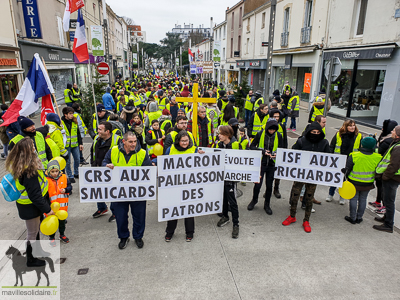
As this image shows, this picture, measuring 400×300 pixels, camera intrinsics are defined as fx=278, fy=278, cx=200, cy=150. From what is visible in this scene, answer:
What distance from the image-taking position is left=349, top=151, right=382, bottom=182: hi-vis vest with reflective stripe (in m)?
4.81

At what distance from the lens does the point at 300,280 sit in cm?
373

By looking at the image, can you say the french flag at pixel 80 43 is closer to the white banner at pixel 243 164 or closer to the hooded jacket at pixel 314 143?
the white banner at pixel 243 164

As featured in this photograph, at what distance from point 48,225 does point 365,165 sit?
5079 millimetres

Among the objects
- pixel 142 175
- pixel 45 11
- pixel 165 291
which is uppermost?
pixel 45 11

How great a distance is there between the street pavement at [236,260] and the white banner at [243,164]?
0.88 metres

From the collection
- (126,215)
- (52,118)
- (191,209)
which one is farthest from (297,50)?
(126,215)

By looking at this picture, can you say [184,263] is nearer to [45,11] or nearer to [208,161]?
[208,161]

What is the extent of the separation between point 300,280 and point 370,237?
6.22 ft

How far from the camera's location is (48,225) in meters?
3.70

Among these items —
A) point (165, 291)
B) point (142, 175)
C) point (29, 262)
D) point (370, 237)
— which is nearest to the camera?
point (165, 291)

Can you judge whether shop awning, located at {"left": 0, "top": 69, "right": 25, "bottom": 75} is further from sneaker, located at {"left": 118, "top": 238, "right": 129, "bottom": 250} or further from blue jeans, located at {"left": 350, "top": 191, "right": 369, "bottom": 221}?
blue jeans, located at {"left": 350, "top": 191, "right": 369, "bottom": 221}

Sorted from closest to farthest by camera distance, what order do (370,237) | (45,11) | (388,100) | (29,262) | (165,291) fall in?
(165,291) → (29,262) → (370,237) → (388,100) → (45,11)

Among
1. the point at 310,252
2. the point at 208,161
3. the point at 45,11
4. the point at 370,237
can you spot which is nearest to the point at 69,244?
the point at 208,161

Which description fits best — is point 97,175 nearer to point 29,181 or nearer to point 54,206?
point 54,206
